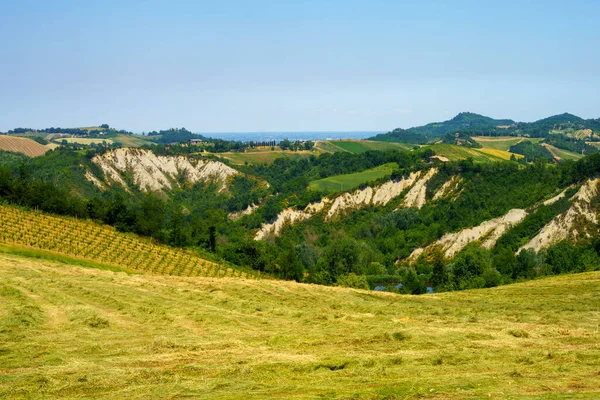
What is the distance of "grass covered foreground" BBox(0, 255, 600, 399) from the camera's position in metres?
15.8

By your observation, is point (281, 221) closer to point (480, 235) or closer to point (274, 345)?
point (480, 235)

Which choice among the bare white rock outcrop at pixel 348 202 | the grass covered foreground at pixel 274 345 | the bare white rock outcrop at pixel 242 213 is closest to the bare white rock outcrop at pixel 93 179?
the bare white rock outcrop at pixel 242 213

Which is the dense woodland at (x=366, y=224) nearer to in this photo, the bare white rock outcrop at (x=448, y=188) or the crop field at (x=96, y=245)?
the bare white rock outcrop at (x=448, y=188)

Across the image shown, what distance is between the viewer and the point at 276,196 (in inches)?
6811

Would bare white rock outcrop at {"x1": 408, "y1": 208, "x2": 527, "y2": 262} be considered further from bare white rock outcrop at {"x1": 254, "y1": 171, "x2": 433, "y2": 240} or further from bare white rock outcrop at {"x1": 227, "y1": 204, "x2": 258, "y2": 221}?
bare white rock outcrop at {"x1": 227, "y1": 204, "x2": 258, "y2": 221}

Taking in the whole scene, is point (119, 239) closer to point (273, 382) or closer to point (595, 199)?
point (273, 382)

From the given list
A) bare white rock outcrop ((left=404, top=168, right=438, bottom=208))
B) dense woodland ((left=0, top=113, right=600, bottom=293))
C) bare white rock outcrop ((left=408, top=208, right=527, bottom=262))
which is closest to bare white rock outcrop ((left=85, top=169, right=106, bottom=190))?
dense woodland ((left=0, top=113, right=600, bottom=293))

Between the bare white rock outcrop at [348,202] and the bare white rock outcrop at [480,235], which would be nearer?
the bare white rock outcrop at [480,235]

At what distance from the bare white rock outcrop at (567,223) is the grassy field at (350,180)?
6521cm

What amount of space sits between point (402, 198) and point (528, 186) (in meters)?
32.0

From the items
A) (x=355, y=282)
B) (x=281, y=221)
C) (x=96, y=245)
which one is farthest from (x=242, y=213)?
(x=96, y=245)

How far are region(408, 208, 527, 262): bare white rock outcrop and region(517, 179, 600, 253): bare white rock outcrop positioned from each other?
798 centimetres

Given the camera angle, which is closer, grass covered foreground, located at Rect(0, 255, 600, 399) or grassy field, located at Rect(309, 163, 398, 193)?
grass covered foreground, located at Rect(0, 255, 600, 399)

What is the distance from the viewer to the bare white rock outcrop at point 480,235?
11138cm
